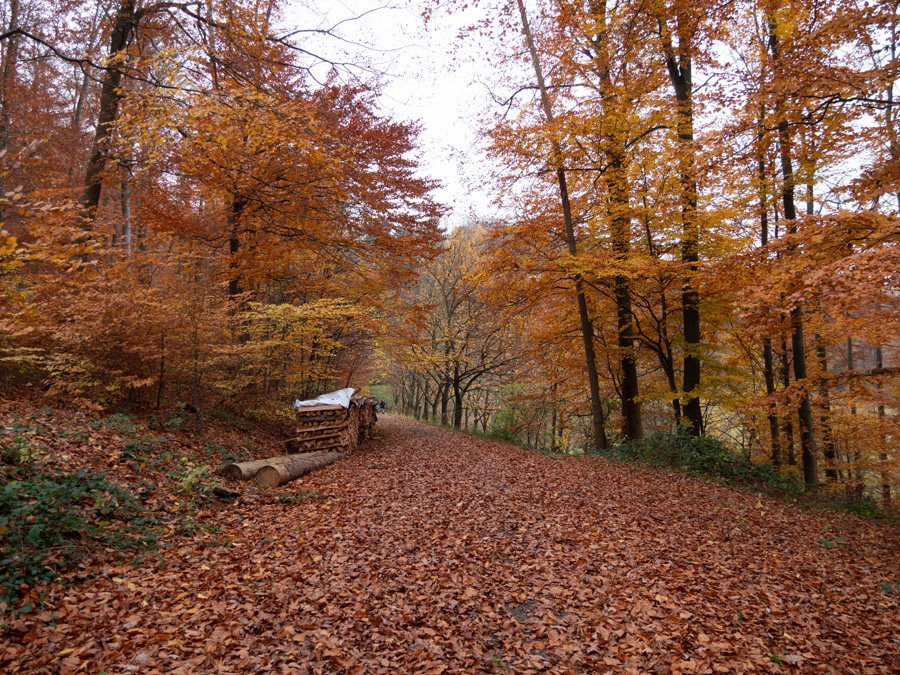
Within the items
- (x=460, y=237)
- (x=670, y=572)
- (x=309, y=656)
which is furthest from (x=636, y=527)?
(x=460, y=237)

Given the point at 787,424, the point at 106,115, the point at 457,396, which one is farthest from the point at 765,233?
the point at 106,115

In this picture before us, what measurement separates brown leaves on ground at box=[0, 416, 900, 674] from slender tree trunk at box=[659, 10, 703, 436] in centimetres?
437

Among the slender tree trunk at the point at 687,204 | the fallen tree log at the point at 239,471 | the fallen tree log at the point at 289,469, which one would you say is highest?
the slender tree trunk at the point at 687,204

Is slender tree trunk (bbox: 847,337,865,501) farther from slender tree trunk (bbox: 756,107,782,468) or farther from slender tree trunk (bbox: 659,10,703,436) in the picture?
slender tree trunk (bbox: 659,10,703,436)

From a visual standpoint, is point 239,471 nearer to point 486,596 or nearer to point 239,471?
point 239,471

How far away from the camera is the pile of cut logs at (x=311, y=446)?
23.6 feet

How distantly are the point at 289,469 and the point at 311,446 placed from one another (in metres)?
2.08

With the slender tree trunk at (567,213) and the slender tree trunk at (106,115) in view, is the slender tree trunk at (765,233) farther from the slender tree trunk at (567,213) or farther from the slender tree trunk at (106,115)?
the slender tree trunk at (106,115)

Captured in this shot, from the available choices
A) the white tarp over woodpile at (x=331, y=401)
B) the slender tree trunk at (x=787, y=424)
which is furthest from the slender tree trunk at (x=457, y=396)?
the slender tree trunk at (x=787, y=424)

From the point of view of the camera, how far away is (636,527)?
230 inches

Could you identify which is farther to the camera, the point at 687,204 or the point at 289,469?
the point at 687,204

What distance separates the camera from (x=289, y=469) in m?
7.59

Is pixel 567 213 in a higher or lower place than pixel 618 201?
lower

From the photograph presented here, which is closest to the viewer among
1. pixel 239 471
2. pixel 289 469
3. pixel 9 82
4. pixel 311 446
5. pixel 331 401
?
pixel 239 471
